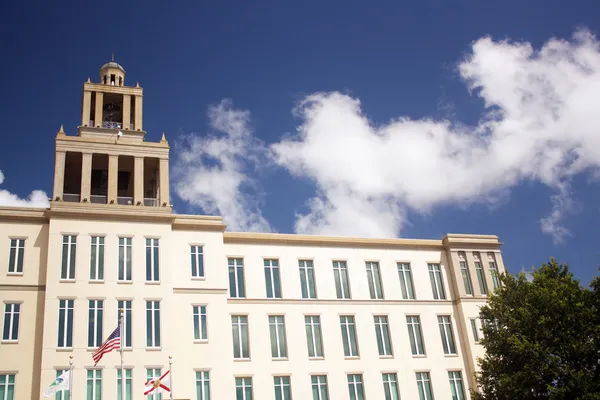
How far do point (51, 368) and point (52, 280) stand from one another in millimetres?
5745

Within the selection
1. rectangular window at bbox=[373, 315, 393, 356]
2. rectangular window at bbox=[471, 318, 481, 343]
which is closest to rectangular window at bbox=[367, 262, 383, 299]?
rectangular window at bbox=[373, 315, 393, 356]

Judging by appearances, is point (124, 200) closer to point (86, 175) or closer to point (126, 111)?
point (86, 175)

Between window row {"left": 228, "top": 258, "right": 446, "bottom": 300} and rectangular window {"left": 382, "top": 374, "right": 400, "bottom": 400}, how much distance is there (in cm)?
633

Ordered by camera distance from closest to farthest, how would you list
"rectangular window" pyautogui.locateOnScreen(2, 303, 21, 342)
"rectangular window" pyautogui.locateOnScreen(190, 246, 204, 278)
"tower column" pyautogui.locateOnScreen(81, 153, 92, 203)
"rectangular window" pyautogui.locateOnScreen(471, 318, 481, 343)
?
"rectangular window" pyautogui.locateOnScreen(2, 303, 21, 342) → "tower column" pyautogui.locateOnScreen(81, 153, 92, 203) → "rectangular window" pyautogui.locateOnScreen(190, 246, 204, 278) → "rectangular window" pyautogui.locateOnScreen(471, 318, 481, 343)

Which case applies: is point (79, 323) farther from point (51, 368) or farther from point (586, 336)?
point (586, 336)

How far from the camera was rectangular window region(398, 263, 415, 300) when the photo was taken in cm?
5356

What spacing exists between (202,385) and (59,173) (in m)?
18.0

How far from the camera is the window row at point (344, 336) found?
4747cm

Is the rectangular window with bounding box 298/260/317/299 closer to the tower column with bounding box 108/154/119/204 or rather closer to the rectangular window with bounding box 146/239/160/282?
the rectangular window with bounding box 146/239/160/282

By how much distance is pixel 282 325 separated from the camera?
160 ft

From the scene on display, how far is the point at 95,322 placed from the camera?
42188mm

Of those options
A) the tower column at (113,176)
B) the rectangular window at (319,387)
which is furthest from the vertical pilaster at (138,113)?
the rectangular window at (319,387)

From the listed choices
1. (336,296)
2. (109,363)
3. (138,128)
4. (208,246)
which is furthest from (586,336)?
(138,128)

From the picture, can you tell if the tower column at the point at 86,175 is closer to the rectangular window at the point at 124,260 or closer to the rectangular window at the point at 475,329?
the rectangular window at the point at 124,260
